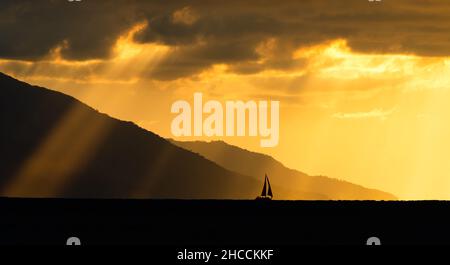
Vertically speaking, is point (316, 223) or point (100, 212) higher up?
point (100, 212)

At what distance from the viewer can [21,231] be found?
149 m
